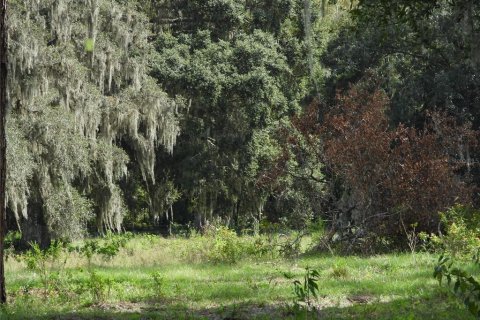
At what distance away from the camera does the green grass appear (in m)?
8.21

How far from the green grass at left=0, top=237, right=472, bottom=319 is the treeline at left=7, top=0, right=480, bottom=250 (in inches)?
121

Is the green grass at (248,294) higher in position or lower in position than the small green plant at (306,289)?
lower

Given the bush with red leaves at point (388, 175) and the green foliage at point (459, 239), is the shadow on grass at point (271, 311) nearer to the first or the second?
the green foliage at point (459, 239)

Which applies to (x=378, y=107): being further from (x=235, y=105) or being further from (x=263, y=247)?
(x=235, y=105)

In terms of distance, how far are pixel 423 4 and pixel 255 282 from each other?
520 centimetres

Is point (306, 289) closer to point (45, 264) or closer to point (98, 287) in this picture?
point (98, 287)

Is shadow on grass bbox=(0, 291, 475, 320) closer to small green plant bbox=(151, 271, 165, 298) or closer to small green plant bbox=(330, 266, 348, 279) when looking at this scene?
small green plant bbox=(151, 271, 165, 298)

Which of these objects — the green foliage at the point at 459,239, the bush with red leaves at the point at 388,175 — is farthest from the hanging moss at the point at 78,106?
the green foliage at the point at 459,239

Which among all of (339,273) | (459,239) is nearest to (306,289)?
(339,273)

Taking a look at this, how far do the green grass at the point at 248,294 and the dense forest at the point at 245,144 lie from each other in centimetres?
8

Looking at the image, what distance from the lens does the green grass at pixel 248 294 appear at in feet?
26.9

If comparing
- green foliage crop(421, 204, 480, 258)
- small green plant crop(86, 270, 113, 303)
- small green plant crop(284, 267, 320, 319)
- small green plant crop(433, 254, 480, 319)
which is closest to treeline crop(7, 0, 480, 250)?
green foliage crop(421, 204, 480, 258)

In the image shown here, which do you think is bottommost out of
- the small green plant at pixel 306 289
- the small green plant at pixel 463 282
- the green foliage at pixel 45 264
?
the green foliage at pixel 45 264

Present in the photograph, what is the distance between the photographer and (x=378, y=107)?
58.6ft
